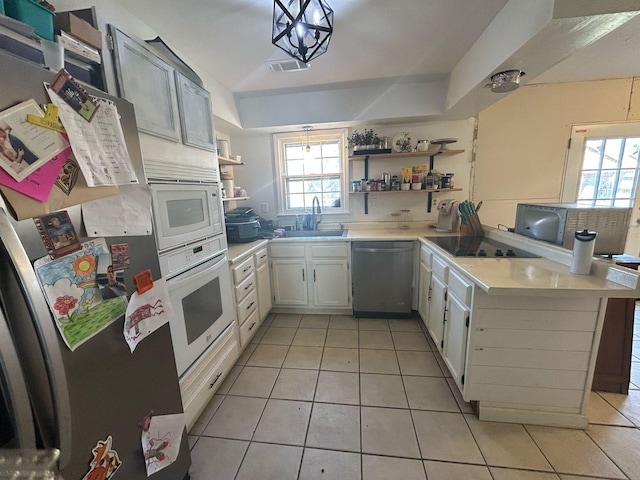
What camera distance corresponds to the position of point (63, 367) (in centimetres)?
65

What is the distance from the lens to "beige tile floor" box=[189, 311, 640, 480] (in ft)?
4.34

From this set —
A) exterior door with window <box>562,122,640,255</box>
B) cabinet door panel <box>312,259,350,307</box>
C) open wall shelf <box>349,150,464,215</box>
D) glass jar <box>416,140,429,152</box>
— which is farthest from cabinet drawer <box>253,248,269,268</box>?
exterior door with window <box>562,122,640,255</box>

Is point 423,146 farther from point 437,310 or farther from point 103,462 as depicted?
point 103,462

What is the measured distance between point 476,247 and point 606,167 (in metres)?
2.27

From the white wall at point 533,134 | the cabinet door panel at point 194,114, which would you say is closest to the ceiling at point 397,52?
the white wall at point 533,134

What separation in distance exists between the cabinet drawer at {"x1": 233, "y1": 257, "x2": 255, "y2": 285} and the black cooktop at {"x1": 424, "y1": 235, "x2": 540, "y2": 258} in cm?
167

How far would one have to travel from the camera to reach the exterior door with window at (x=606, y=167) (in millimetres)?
2861

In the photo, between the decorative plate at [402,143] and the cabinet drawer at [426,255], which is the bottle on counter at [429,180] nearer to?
the decorative plate at [402,143]

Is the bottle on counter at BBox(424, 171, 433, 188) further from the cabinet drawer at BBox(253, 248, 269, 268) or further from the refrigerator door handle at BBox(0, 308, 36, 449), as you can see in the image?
the refrigerator door handle at BBox(0, 308, 36, 449)

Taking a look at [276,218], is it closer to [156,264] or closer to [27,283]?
[156,264]

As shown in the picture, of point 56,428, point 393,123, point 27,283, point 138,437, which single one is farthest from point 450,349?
point 393,123

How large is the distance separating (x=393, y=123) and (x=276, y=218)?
1.84m

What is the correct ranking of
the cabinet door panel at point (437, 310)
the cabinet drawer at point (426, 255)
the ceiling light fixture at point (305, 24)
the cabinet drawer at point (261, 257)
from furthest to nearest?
1. the cabinet drawer at point (261, 257)
2. the cabinet drawer at point (426, 255)
3. the cabinet door panel at point (437, 310)
4. the ceiling light fixture at point (305, 24)

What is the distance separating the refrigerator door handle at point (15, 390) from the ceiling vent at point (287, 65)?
222 centimetres
